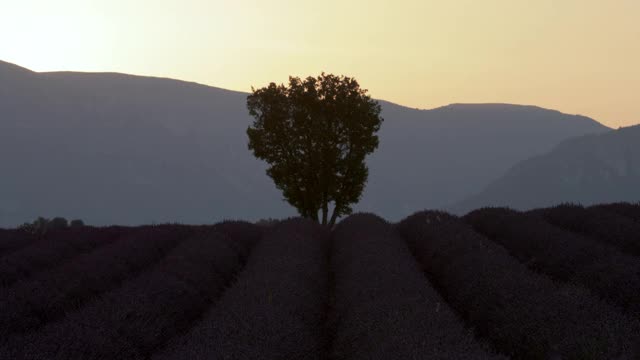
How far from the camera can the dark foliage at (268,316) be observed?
780cm

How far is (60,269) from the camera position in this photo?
48.5ft

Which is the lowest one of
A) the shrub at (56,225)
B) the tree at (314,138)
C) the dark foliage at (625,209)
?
the shrub at (56,225)

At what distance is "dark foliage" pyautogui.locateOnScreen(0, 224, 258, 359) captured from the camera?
27.6 ft

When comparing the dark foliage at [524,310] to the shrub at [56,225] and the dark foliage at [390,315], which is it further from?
the shrub at [56,225]

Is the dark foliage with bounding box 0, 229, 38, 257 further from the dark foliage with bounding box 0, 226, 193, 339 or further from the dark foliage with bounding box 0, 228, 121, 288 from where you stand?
the dark foliage with bounding box 0, 226, 193, 339

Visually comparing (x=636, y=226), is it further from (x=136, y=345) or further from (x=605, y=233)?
A: (x=136, y=345)

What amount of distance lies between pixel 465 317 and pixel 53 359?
676cm

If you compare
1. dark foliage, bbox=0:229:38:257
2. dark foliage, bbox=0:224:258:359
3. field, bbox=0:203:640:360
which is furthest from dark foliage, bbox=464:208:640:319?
dark foliage, bbox=0:229:38:257

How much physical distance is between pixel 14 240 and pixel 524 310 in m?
18.5

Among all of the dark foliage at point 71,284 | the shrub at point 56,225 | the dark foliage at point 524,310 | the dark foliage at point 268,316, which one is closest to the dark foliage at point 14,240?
the shrub at point 56,225

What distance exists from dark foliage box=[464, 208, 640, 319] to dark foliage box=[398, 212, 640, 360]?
1.11 meters

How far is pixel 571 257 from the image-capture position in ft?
45.4

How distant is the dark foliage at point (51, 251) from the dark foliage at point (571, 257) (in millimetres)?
12355

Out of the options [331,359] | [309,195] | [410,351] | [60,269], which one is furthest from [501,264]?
[309,195]
